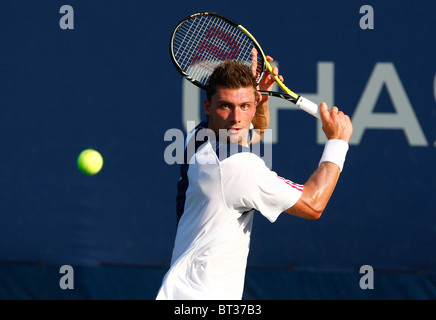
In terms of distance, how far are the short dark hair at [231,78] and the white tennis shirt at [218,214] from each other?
259 mm

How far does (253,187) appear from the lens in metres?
2.77

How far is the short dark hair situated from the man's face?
22 mm

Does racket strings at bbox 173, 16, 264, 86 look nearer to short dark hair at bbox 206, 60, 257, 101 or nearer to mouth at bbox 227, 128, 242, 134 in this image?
short dark hair at bbox 206, 60, 257, 101

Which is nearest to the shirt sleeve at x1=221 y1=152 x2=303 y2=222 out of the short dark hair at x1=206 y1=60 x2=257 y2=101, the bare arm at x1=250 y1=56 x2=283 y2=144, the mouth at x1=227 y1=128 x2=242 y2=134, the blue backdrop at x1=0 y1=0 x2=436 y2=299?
the mouth at x1=227 y1=128 x2=242 y2=134

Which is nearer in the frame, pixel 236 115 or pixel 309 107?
pixel 236 115

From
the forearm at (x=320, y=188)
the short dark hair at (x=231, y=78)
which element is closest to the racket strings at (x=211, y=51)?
the short dark hair at (x=231, y=78)

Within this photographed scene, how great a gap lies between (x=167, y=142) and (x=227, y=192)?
2212 millimetres

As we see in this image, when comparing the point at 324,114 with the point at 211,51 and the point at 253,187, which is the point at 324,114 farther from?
the point at 211,51

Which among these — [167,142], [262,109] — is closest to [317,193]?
[262,109]

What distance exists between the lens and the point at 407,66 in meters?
4.88
